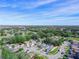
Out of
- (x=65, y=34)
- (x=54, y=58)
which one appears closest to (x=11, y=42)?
(x=54, y=58)

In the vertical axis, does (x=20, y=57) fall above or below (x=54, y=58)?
above

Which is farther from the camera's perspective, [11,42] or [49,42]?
[49,42]

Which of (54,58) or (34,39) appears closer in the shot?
(54,58)

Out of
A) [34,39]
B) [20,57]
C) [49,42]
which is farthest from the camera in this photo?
[34,39]

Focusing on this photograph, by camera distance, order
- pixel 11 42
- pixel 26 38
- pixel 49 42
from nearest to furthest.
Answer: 1. pixel 11 42
2. pixel 49 42
3. pixel 26 38

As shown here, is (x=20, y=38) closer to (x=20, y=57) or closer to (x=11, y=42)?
(x=11, y=42)

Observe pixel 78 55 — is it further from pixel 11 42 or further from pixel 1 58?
pixel 11 42

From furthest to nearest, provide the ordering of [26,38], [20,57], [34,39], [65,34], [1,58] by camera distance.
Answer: [65,34]
[34,39]
[26,38]
[1,58]
[20,57]

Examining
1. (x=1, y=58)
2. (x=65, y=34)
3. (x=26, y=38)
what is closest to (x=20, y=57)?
(x=1, y=58)

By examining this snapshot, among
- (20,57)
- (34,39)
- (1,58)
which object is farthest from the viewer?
(34,39)
